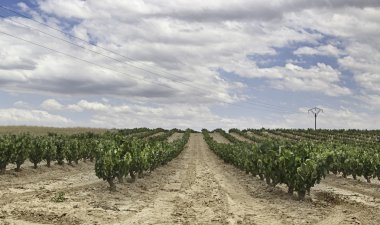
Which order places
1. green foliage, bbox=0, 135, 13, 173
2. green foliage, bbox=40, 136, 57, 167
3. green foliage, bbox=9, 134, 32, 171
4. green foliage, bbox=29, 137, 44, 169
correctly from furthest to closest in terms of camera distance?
1. green foliage, bbox=40, 136, 57, 167
2. green foliage, bbox=29, 137, 44, 169
3. green foliage, bbox=9, 134, 32, 171
4. green foliage, bbox=0, 135, 13, 173

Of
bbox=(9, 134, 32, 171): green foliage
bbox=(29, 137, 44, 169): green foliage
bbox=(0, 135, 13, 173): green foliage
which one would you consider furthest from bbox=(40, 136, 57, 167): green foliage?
bbox=(0, 135, 13, 173): green foliage

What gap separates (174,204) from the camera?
21.4m

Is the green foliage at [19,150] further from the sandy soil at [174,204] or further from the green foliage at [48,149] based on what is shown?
the green foliage at [48,149]

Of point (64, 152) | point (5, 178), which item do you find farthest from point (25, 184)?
point (64, 152)

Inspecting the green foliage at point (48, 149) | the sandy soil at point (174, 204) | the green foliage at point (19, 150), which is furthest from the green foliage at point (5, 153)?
the green foliage at point (48, 149)

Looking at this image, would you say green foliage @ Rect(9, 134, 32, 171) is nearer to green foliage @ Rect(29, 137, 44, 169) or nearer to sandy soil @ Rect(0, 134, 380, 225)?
green foliage @ Rect(29, 137, 44, 169)

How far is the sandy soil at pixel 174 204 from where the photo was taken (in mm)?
17641

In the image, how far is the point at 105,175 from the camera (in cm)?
2330

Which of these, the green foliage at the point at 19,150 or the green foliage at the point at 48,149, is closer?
the green foliage at the point at 19,150

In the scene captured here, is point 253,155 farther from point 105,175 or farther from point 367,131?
point 367,131

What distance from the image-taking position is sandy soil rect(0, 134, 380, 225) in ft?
57.9

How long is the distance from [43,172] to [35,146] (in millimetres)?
2137

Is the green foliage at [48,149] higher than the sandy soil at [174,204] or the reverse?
higher

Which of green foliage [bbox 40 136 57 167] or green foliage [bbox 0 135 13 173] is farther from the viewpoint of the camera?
green foliage [bbox 40 136 57 167]
